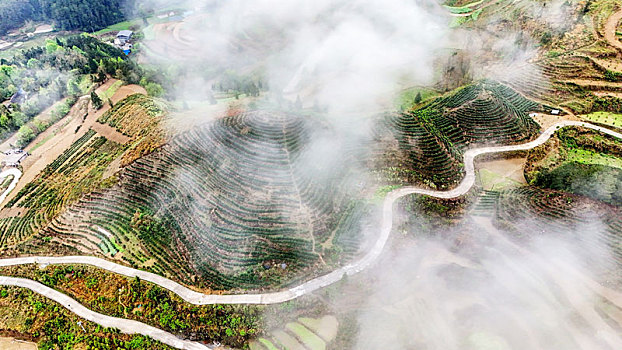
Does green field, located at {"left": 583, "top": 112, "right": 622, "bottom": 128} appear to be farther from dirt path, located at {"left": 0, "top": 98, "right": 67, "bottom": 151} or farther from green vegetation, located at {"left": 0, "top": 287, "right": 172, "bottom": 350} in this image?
dirt path, located at {"left": 0, "top": 98, "right": 67, "bottom": 151}

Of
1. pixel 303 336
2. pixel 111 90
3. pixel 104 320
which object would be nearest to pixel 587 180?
pixel 303 336

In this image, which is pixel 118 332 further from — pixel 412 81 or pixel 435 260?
pixel 412 81

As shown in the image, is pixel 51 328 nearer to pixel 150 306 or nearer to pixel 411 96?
pixel 150 306

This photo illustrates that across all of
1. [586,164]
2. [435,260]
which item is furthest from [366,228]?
[586,164]

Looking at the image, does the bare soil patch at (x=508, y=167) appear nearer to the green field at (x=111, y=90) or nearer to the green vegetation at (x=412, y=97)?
the green vegetation at (x=412, y=97)

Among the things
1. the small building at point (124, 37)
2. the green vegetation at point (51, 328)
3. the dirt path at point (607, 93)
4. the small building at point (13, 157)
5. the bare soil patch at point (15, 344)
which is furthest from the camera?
the small building at point (124, 37)

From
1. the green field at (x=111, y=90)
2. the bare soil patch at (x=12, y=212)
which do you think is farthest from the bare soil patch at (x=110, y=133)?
the bare soil patch at (x=12, y=212)

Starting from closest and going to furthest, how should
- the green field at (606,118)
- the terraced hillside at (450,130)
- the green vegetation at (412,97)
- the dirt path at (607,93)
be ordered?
the terraced hillside at (450,130) < the green field at (606,118) < the dirt path at (607,93) < the green vegetation at (412,97)
